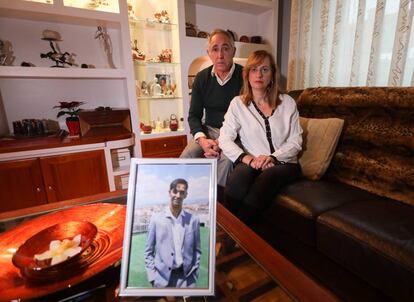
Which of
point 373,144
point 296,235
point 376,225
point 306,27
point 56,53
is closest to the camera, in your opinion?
point 376,225

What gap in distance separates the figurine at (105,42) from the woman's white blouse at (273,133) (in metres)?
1.53

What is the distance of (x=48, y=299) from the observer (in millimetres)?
542

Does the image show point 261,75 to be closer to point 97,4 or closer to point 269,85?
point 269,85

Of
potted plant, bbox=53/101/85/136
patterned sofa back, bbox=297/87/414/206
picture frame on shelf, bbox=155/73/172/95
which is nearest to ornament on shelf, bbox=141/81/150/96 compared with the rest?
picture frame on shelf, bbox=155/73/172/95

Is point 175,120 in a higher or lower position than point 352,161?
higher

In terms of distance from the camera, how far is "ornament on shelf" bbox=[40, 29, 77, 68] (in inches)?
73.1

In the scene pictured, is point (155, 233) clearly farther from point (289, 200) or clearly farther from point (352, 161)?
point (352, 161)

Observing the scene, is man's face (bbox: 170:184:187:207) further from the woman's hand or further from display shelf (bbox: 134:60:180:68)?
display shelf (bbox: 134:60:180:68)

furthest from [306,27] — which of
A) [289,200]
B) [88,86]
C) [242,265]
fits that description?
[242,265]

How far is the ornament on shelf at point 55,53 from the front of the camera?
6.09 ft

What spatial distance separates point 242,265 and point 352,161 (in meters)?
1.09

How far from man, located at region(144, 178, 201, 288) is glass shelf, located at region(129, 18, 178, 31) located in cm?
219

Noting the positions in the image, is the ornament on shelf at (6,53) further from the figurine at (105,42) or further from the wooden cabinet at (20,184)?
the wooden cabinet at (20,184)

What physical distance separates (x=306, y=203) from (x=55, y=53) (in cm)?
225
